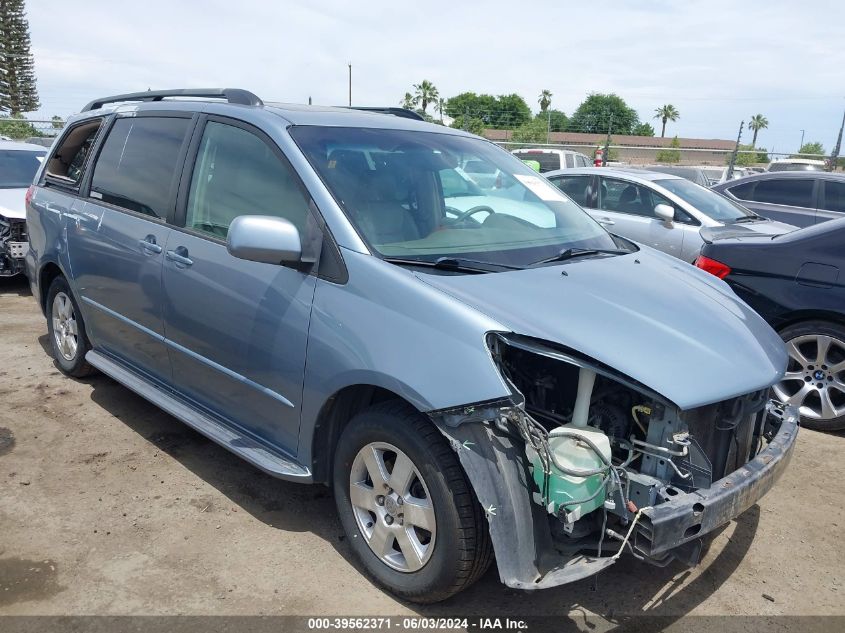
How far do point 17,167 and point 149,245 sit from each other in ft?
22.0

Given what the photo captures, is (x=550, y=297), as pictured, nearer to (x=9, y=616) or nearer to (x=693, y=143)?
(x=9, y=616)

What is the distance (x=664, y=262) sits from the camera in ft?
11.9

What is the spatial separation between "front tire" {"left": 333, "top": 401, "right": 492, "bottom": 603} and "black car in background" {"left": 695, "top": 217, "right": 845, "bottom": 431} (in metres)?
2.84

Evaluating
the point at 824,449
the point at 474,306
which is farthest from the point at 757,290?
the point at 474,306

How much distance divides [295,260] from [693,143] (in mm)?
79956

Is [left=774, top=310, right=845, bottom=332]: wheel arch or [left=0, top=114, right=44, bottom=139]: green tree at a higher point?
[left=0, top=114, right=44, bottom=139]: green tree

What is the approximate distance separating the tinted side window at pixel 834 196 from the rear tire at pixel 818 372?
5449 millimetres

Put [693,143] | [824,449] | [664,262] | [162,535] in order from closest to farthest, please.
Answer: [162,535] → [664,262] → [824,449] → [693,143]

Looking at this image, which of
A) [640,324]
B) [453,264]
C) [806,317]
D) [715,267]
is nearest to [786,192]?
[715,267]

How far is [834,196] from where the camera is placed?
906 cm

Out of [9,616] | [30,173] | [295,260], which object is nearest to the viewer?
[9,616]

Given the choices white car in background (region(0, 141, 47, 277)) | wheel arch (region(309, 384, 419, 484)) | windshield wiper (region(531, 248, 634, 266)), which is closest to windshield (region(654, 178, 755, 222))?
windshield wiper (region(531, 248, 634, 266))

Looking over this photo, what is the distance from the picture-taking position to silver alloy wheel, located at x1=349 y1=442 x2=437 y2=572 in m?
2.62

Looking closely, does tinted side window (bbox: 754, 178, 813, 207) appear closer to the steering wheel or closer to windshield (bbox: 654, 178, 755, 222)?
windshield (bbox: 654, 178, 755, 222)
